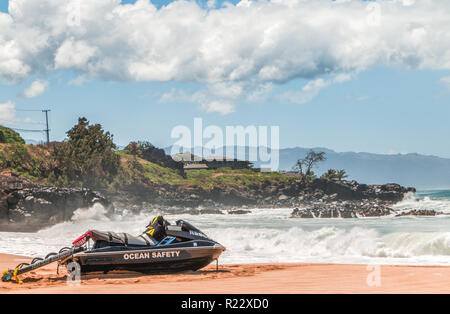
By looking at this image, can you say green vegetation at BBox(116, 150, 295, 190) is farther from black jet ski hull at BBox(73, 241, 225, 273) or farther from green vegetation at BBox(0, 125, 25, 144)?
black jet ski hull at BBox(73, 241, 225, 273)

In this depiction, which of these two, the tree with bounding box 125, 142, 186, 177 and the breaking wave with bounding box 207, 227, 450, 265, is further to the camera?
the tree with bounding box 125, 142, 186, 177

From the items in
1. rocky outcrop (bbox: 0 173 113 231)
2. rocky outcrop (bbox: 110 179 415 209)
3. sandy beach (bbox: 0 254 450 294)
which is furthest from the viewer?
rocky outcrop (bbox: 110 179 415 209)

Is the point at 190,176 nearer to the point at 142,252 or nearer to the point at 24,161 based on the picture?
the point at 24,161

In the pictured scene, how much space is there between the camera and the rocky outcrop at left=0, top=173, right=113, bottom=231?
108ft

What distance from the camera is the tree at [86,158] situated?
6588 cm

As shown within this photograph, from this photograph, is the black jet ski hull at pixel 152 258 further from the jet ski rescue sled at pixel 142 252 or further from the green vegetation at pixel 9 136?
the green vegetation at pixel 9 136

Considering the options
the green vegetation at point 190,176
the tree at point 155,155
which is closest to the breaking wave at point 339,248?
the green vegetation at point 190,176

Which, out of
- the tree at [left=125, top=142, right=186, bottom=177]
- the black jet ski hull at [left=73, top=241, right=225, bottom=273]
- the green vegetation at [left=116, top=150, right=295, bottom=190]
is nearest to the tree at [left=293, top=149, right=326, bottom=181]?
the green vegetation at [left=116, top=150, right=295, bottom=190]

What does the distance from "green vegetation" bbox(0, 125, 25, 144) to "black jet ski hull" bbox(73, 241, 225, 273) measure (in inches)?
2236

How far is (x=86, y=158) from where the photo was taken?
235 feet

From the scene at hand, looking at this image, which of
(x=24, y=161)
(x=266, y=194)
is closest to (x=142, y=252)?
(x=24, y=161)

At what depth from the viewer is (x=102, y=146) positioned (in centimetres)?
7706
